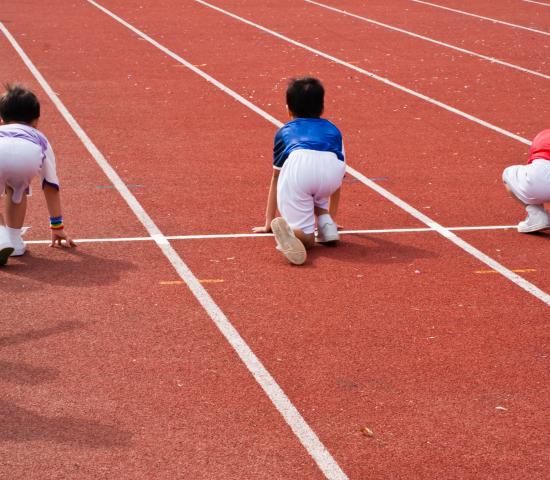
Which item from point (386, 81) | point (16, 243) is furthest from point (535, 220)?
point (386, 81)

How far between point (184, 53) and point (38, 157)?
10288 millimetres

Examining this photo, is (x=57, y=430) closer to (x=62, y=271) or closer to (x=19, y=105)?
(x=62, y=271)

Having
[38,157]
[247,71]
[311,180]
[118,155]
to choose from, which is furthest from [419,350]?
[247,71]

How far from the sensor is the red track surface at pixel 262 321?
16.3 ft

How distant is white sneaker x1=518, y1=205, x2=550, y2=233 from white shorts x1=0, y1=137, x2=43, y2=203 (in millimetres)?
3591

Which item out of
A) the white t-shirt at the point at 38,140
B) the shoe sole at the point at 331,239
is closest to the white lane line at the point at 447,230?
the shoe sole at the point at 331,239

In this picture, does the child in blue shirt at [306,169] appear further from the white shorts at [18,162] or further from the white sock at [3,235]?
the white sock at [3,235]

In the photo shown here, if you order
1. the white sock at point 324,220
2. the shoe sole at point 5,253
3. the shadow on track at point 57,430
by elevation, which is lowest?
the white sock at point 324,220

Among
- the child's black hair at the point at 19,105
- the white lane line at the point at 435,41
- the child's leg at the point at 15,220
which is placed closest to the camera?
the child's leg at the point at 15,220

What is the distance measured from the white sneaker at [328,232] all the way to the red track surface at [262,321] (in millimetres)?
165

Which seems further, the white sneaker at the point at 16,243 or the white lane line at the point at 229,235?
the white lane line at the point at 229,235

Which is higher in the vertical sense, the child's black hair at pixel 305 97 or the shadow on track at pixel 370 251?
the child's black hair at pixel 305 97

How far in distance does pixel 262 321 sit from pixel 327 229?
163cm

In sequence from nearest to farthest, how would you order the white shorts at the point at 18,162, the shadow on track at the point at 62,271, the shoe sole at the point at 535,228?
the shadow on track at the point at 62,271, the white shorts at the point at 18,162, the shoe sole at the point at 535,228
